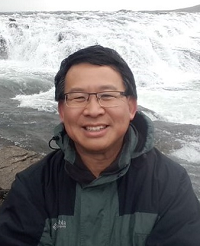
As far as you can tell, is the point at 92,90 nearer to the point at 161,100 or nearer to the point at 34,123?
the point at 34,123

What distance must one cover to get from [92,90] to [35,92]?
950cm

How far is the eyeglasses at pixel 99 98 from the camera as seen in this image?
1.75m

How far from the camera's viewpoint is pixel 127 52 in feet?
56.9

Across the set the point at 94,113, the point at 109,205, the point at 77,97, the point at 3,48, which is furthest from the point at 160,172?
the point at 3,48

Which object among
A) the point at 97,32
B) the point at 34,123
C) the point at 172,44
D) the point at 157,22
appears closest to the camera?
the point at 34,123

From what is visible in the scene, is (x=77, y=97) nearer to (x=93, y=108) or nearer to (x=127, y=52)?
(x=93, y=108)

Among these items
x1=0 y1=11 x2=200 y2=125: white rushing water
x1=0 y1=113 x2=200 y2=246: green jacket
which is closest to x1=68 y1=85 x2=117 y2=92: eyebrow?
x1=0 y1=113 x2=200 y2=246: green jacket

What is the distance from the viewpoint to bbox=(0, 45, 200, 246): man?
1742 millimetres

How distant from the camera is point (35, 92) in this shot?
36.2 feet

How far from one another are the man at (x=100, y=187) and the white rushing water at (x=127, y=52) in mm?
8275

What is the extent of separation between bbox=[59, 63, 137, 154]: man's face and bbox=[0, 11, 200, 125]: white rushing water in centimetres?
832

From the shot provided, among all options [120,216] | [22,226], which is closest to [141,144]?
[120,216]

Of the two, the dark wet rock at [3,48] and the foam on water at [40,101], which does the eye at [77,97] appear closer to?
the foam on water at [40,101]

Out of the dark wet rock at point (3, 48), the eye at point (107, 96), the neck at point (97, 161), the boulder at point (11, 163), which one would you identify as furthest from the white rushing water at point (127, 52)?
the eye at point (107, 96)
